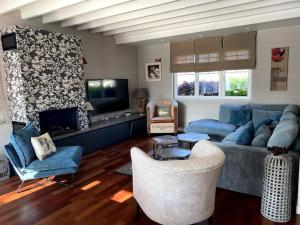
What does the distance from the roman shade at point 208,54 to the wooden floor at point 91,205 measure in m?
3.51

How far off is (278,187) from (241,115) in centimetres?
284

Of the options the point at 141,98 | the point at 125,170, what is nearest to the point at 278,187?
the point at 125,170

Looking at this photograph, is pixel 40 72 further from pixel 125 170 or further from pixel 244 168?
pixel 244 168

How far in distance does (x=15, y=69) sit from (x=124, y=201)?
8.95 ft

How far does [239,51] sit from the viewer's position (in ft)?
17.4

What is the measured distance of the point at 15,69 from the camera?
12.2 ft

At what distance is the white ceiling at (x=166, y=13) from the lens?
136 inches

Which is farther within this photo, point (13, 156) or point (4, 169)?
point (4, 169)

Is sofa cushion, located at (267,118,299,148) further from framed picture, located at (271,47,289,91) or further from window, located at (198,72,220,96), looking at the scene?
window, located at (198,72,220,96)

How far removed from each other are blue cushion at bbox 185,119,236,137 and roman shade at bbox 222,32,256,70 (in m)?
1.44

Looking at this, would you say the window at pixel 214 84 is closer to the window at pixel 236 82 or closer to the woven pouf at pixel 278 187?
the window at pixel 236 82

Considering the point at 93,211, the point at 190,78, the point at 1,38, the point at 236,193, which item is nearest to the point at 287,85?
the point at 190,78

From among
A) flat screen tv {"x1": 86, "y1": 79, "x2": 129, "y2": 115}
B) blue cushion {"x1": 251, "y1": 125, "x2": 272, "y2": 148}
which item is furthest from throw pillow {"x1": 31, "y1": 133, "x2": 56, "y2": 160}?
blue cushion {"x1": 251, "y1": 125, "x2": 272, "y2": 148}

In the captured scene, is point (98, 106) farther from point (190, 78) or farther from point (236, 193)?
point (236, 193)
